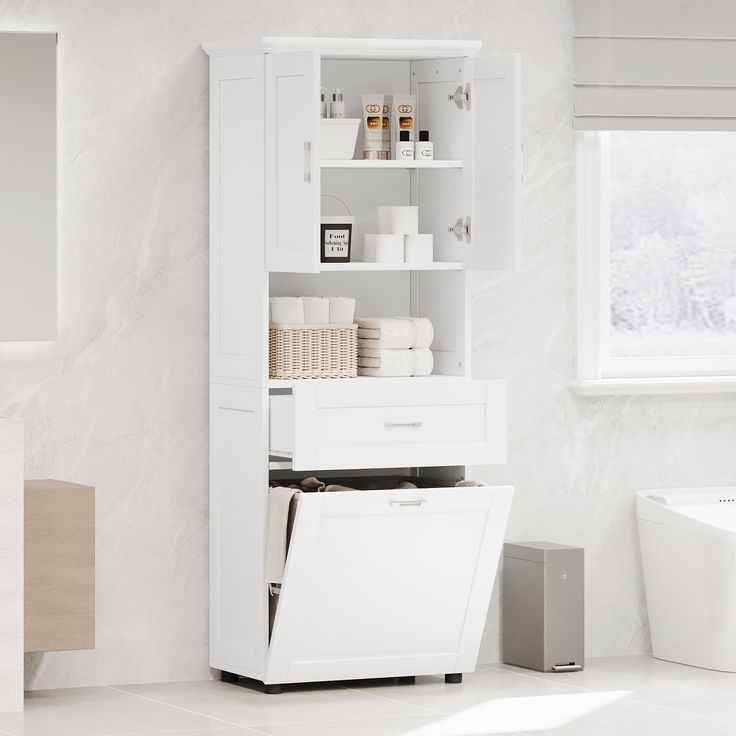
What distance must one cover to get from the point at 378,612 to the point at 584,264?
142 cm

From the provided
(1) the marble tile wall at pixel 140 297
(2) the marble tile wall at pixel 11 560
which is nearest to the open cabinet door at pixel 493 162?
(1) the marble tile wall at pixel 140 297

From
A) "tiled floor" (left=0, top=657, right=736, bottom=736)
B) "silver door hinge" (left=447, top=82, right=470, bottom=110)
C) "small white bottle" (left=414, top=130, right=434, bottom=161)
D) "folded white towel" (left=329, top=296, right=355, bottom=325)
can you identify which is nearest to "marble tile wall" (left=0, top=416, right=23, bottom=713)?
"tiled floor" (left=0, top=657, right=736, bottom=736)

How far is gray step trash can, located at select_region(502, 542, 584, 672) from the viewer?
5004mm

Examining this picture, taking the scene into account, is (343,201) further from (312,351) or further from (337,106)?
(312,351)

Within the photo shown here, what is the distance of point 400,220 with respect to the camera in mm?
4805

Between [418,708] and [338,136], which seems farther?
[338,136]

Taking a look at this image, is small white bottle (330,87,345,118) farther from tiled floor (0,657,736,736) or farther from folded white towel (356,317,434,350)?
tiled floor (0,657,736,736)

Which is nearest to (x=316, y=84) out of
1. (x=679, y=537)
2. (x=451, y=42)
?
(x=451, y=42)

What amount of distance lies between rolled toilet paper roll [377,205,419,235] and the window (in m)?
0.71

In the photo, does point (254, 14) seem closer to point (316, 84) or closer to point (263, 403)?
point (316, 84)

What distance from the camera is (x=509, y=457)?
523cm

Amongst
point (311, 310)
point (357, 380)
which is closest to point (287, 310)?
point (311, 310)

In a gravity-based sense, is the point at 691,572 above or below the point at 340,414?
below

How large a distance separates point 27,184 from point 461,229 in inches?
51.5
